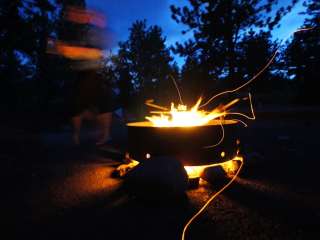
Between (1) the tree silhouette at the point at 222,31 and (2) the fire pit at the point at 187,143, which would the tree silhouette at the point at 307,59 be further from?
(2) the fire pit at the point at 187,143

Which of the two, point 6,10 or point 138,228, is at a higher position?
point 6,10

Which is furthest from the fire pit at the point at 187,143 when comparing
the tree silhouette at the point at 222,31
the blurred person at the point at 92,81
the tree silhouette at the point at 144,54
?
the tree silhouette at the point at 144,54

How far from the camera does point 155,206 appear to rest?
87.2 inches

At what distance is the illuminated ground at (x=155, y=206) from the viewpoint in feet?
5.77

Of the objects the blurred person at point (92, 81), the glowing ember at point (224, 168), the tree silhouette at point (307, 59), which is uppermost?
the tree silhouette at point (307, 59)

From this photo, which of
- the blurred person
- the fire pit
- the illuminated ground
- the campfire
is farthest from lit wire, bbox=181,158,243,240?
the blurred person

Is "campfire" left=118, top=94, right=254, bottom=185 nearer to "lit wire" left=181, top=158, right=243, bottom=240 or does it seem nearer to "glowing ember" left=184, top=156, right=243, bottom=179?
"glowing ember" left=184, top=156, right=243, bottom=179

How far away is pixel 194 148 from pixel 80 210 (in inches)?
55.2

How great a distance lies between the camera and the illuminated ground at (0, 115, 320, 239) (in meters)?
1.76

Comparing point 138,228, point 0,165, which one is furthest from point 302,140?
point 0,165

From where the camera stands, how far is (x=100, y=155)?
453 centimetres

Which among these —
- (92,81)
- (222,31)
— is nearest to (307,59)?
(222,31)

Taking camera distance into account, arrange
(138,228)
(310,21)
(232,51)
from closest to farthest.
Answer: (138,228) → (232,51) → (310,21)

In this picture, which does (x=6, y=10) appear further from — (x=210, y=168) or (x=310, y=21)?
(x=310, y=21)
